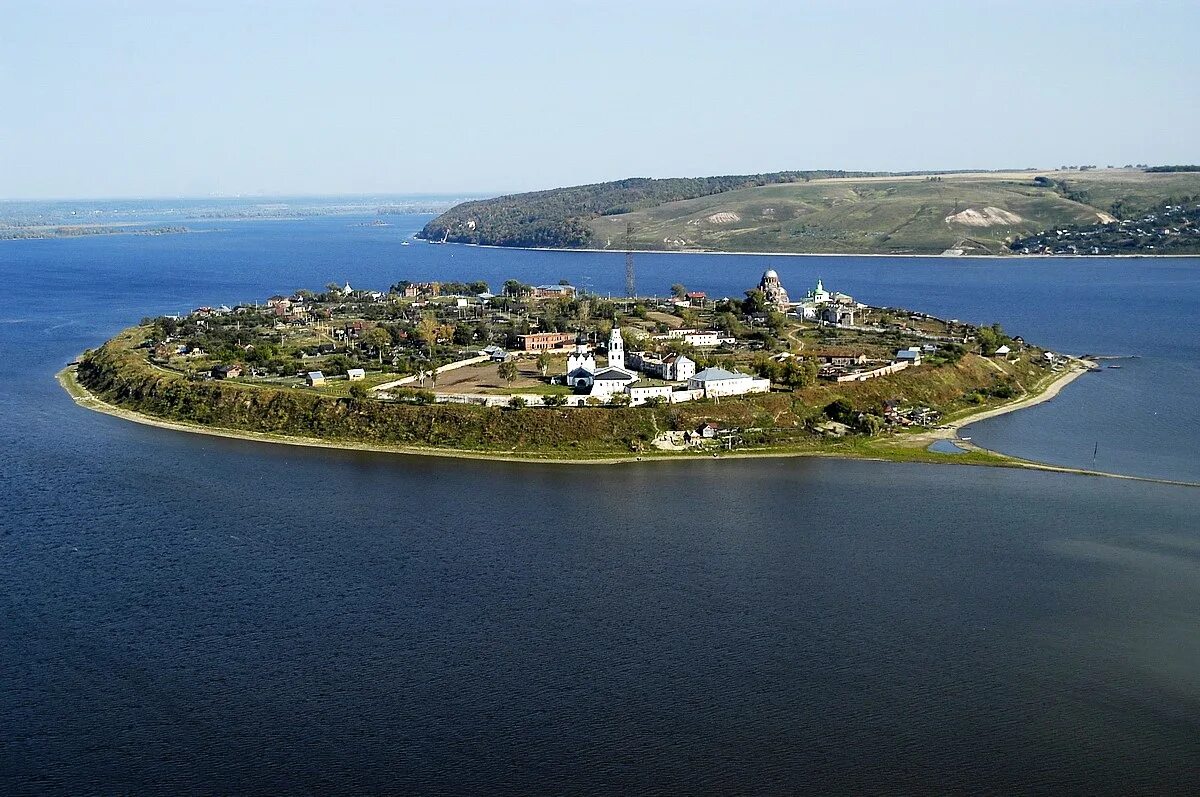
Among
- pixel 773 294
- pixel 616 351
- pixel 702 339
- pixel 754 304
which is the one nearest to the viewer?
pixel 616 351

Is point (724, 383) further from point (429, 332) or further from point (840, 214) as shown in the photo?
point (840, 214)

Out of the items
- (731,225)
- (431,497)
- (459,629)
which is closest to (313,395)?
(431,497)

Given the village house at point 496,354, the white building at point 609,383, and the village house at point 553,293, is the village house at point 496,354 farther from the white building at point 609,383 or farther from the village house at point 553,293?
the village house at point 553,293

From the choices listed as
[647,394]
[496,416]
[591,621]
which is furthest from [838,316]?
[591,621]

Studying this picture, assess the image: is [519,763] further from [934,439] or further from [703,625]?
[934,439]

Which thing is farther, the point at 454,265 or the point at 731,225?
the point at 731,225

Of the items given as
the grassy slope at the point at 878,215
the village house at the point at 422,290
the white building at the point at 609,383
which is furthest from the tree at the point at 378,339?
the grassy slope at the point at 878,215

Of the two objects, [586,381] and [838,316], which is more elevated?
[586,381]
